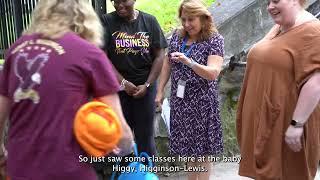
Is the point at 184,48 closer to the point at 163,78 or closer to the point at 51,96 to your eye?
the point at 163,78

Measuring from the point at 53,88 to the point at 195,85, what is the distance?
195 cm

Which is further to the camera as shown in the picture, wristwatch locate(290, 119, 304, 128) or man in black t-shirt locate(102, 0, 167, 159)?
man in black t-shirt locate(102, 0, 167, 159)

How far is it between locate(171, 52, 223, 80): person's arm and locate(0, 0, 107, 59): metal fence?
5.87 ft

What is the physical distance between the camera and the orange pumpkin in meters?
2.31

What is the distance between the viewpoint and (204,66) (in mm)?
3957

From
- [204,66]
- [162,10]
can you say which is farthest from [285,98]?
[162,10]

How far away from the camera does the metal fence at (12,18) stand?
4.89m

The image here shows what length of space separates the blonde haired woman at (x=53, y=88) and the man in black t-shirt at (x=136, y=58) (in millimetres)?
1959

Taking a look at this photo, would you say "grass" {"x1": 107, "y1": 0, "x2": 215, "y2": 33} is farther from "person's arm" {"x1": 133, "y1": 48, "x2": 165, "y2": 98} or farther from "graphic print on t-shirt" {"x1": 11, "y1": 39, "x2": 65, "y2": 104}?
"graphic print on t-shirt" {"x1": 11, "y1": 39, "x2": 65, "y2": 104}

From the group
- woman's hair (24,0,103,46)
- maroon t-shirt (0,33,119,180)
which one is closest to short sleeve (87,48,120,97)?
maroon t-shirt (0,33,119,180)

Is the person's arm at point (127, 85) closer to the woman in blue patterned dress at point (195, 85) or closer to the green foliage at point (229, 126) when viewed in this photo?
the woman in blue patterned dress at point (195, 85)

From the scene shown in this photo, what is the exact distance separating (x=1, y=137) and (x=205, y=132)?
76.7 inches

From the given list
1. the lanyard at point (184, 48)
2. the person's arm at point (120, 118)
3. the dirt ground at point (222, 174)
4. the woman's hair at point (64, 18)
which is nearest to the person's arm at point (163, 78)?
the lanyard at point (184, 48)

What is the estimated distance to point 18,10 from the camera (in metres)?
4.89
